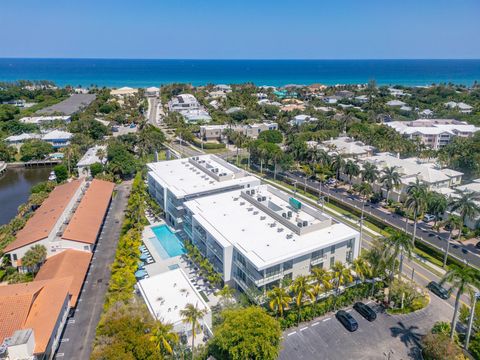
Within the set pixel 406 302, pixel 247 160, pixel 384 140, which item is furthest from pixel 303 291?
pixel 384 140

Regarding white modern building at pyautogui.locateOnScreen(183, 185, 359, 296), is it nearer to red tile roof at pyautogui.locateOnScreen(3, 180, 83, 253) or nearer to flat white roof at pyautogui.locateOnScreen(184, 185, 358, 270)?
flat white roof at pyautogui.locateOnScreen(184, 185, 358, 270)

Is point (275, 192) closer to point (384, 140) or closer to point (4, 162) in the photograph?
point (384, 140)

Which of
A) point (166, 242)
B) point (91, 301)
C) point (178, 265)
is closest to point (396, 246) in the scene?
point (178, 265)

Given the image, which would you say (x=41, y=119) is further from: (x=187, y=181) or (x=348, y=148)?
(x=348, y=148)

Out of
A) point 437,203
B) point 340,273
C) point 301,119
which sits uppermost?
point 301,119

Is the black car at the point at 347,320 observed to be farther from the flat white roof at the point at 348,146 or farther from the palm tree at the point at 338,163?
the flat white roof at the point at 348,146

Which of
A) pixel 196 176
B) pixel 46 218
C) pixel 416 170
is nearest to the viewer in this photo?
pixel 46 218

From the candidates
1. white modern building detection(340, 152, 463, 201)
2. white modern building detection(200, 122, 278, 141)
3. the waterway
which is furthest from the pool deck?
white modern building detection(200, 122, 278, 141)
